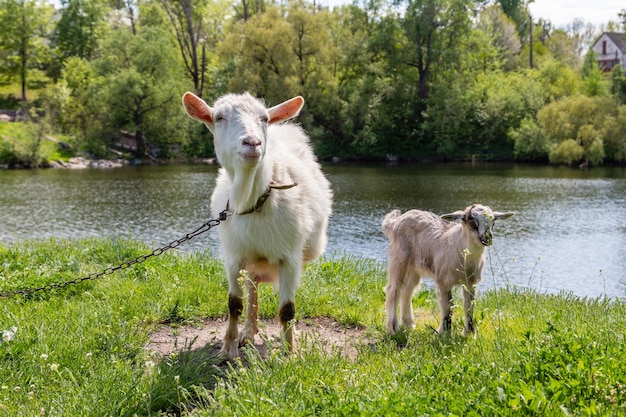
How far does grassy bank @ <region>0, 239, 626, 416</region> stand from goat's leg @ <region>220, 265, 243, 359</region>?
0.78 ft

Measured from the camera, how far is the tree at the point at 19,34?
61.0m

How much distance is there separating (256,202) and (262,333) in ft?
4.33

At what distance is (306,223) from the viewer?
19.0 feet

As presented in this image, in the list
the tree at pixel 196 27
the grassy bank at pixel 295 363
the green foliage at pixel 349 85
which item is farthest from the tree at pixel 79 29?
the grassy bank at pixel 295 363

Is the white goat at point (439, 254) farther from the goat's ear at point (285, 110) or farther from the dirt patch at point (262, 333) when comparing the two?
the goat's ear at point (285, 110)

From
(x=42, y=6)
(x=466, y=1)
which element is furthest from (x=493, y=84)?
(x=42, y=6)

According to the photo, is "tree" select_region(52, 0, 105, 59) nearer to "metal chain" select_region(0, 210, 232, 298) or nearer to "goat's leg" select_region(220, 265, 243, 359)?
"metal chain" select_region(0, 210, 232, 298)

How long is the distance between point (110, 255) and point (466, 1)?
50237 millimetres

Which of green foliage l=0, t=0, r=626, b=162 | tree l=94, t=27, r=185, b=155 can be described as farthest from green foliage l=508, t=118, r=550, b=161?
tree l=94, t=27, r=185, b=155

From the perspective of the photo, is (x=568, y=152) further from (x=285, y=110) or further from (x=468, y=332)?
(x=285, y=110)

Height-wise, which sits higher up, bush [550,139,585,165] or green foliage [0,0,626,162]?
green foliage [0,0,626,162]

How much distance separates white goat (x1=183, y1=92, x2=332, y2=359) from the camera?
5.06m

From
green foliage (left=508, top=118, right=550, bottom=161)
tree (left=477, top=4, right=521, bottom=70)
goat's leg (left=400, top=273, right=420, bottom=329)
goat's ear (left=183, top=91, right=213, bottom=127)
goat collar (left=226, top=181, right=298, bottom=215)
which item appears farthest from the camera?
tree (left=477, top=4, right=521, bottom=70)

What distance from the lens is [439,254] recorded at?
6113 mm
